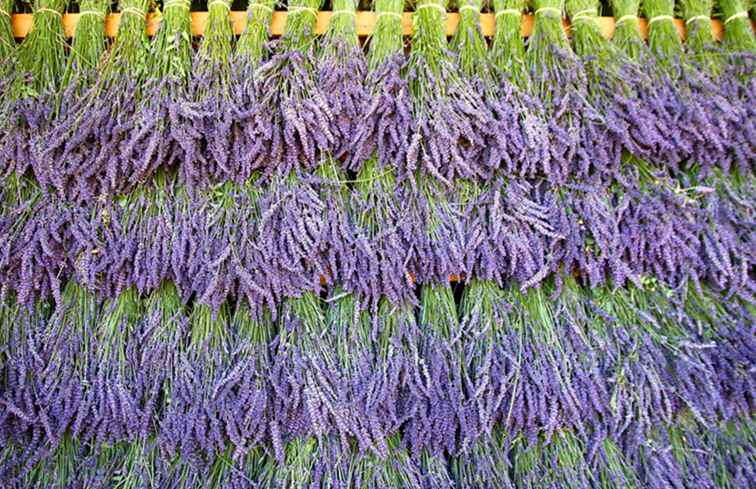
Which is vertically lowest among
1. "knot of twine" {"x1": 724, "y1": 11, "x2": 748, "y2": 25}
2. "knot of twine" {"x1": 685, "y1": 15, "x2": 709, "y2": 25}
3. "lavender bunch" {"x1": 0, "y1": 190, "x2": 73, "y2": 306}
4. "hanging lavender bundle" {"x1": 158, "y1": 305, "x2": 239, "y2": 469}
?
"hanging lavender bundle" {"x1": 158, "y1": 305, "x2": 239, "y2": 469}

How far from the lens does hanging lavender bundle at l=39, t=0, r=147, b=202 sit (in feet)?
4.99

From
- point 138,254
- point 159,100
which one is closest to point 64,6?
point 159,100

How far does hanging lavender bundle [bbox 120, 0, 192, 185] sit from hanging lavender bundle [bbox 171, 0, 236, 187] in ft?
0.09

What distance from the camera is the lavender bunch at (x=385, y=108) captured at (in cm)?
155

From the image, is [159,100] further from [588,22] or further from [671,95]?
[671,95]

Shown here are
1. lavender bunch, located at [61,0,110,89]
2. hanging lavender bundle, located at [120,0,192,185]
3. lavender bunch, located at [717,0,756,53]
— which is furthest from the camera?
lavender bunch, located at [717,0,756,53]

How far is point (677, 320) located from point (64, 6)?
2.25 metres

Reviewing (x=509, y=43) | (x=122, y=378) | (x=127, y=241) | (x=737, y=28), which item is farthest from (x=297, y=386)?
(x=737, y=28)

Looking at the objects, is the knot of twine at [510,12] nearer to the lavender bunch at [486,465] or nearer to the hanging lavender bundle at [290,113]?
the hanging lavender bundle at [290,113]

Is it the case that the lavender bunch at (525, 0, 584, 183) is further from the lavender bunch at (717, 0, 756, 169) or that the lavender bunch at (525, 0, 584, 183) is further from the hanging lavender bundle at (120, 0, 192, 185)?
the hanging lavender bundle at (120, 0, 192, 185)

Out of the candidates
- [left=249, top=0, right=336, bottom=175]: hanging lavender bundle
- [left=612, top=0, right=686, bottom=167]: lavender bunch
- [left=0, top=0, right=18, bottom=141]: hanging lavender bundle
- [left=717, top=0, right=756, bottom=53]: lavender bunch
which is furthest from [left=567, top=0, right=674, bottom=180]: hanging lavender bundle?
[left=0, top=0, right=18, bottom=141]: hanging lavender bundle

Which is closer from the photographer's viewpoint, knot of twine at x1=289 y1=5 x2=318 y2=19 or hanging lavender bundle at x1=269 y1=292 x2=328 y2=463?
hanging lavender bundle at x1=269 y1=292 x2=328 y2=463

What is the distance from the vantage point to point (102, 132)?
153 cm

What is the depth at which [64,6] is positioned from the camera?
1.70 meters
